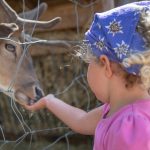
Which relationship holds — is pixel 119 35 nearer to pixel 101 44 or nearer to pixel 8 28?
pixel 101 44

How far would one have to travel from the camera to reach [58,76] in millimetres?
3881

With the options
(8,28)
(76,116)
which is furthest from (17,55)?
(76,116)

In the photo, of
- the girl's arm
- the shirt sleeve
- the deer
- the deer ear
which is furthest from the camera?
the deer

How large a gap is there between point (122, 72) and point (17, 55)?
1.63m

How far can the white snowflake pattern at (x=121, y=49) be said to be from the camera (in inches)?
47.9

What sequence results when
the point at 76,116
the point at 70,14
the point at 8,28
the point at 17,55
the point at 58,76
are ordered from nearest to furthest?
the point at 76,116 → the point at 8,28 → the point at 17,55 → the point at 70,14 → the point at 58,76

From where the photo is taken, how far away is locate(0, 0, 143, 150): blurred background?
9.68 feet

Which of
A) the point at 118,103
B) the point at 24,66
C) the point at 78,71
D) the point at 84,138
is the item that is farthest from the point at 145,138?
the point at 84,138

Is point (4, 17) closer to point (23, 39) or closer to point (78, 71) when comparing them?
point (23, 39)

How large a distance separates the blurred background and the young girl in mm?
1114

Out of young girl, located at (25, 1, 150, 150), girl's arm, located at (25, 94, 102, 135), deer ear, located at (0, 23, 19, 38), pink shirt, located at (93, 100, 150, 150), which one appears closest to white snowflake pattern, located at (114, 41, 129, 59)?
young girl, located at (25, 1, 150, 150)

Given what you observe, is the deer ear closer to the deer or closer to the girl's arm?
the deer

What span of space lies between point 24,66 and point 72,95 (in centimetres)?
105

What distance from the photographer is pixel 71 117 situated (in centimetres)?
161
